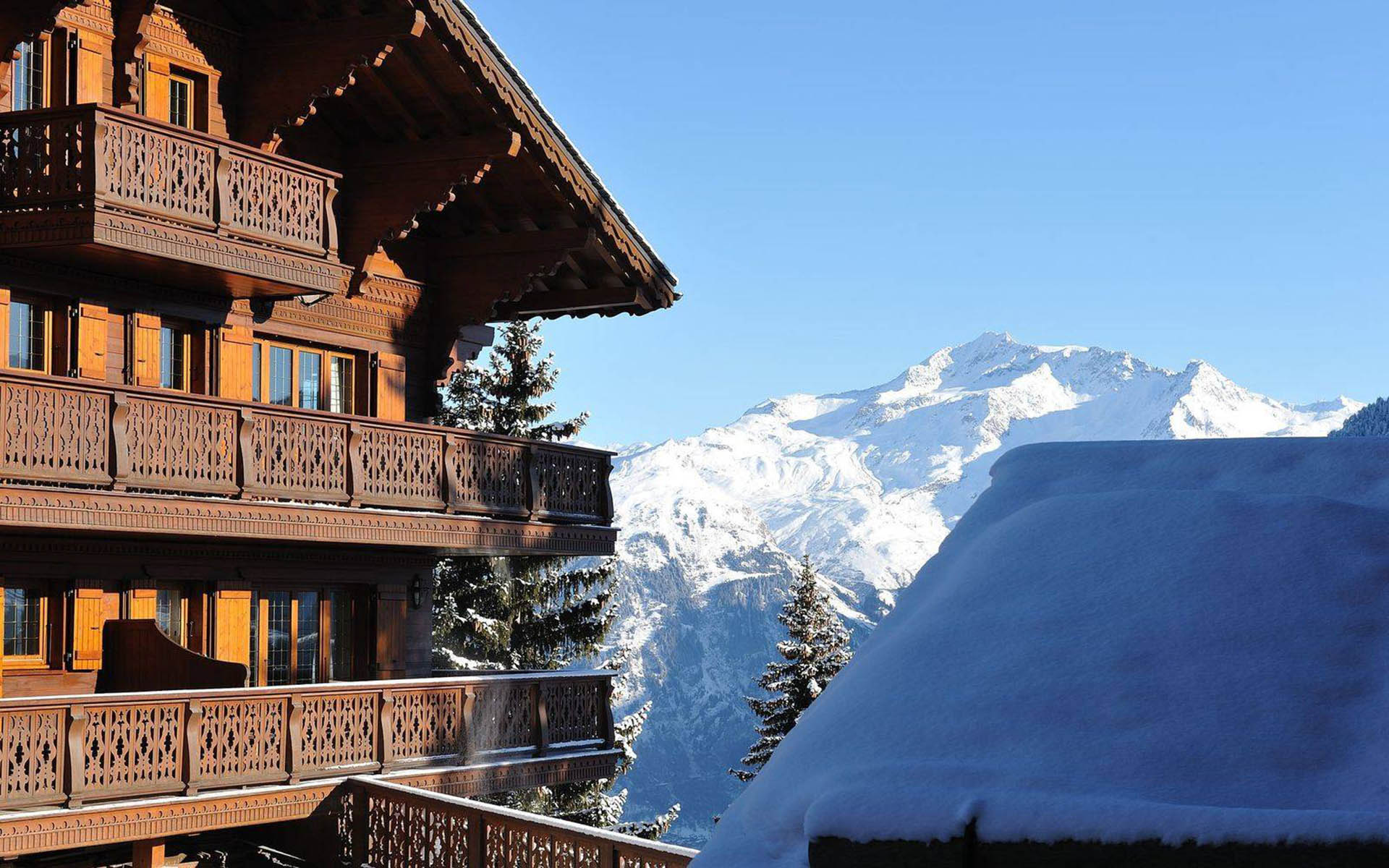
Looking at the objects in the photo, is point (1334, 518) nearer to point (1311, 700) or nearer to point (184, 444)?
point (1311, 700)

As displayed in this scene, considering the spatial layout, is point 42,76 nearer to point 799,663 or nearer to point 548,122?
point 548,122

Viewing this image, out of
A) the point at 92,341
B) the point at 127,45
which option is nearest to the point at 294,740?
the point at 92,341

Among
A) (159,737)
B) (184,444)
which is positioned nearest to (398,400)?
(184,444)

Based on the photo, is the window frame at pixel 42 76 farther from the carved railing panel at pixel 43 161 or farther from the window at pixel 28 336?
the window at pixel 28 336

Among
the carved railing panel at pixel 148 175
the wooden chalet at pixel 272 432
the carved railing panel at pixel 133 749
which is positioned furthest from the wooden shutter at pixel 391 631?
Answer: the carved railing panel at pixel 148 175

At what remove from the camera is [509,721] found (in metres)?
19.7

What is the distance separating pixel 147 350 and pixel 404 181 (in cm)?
421

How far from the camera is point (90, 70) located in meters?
17.5

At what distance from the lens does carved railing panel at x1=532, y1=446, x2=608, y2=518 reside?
2106 centimetres

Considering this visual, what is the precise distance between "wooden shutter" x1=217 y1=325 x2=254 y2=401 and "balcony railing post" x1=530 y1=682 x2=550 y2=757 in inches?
209

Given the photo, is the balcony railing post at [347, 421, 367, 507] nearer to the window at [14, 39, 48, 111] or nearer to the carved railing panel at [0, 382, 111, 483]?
the carved railing panel at [0, 382, 111, 483]

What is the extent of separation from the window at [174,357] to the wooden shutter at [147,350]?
7.4 inches

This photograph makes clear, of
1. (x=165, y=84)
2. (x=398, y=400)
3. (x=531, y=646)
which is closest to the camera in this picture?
(x=165, y=84)

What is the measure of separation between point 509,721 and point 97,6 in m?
9.96
